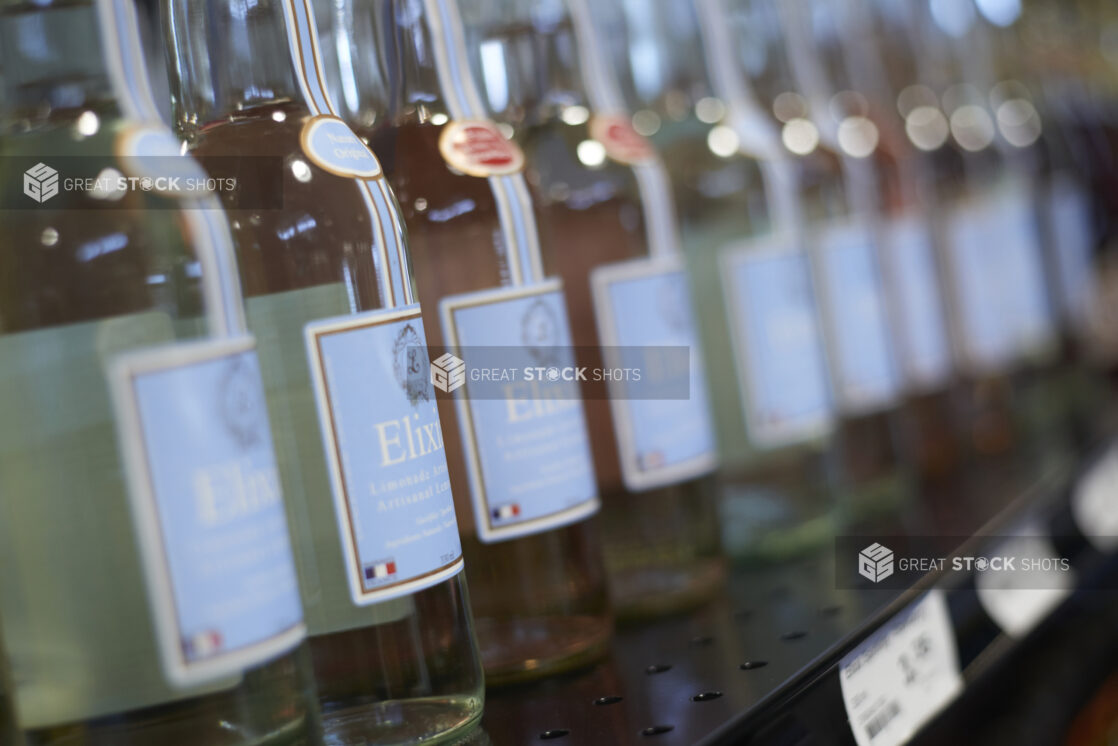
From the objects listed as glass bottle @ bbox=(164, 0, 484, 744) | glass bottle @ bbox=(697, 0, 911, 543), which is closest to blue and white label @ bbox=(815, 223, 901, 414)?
glass bottle @ bbox=(697, 0, 911, 543)

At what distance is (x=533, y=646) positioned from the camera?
63 centimetres

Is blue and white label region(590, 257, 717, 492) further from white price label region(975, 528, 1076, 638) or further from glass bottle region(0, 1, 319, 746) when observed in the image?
glass bottle region(0, 1, 319, 746)

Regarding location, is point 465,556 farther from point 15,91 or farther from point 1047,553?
point 1047,553

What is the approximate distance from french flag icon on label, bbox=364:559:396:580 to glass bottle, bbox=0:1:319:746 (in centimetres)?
5

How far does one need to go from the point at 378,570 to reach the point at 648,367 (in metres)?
0.27

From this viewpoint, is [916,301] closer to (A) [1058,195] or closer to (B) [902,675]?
(A) [1058,195]

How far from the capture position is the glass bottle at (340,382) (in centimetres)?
52

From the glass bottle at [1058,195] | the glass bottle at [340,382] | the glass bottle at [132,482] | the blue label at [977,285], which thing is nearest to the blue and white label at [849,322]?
the blue label at [977,285]

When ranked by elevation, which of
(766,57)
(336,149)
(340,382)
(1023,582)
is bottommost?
(1023,582)

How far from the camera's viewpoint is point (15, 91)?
19.3 inches

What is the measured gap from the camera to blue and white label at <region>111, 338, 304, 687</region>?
43 cm

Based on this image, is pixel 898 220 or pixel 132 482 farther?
pixel 898 220

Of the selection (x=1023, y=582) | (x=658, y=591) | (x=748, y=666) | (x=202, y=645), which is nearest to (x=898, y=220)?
(x=1023, y=582)

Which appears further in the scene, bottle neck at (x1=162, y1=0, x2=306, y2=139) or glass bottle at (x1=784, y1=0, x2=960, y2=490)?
glass bottle at (x1=784, y1=0, x2=960, y2=490)
